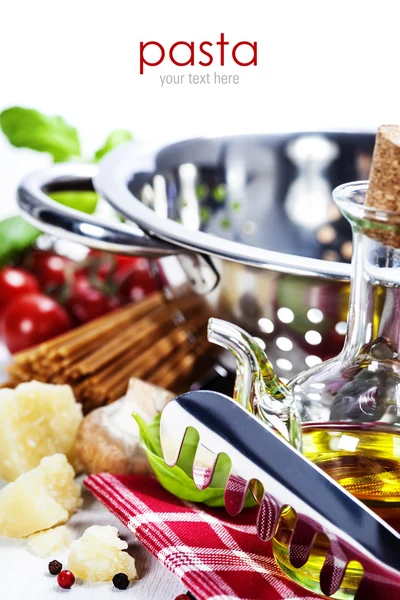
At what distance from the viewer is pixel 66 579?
0.70 m

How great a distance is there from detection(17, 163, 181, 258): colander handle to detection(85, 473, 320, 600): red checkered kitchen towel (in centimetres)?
22

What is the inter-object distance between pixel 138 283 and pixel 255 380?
0.68m

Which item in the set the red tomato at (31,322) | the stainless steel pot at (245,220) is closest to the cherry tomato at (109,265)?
the red tomato at (31,322)

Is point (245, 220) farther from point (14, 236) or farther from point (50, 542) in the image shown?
point (50, 542)

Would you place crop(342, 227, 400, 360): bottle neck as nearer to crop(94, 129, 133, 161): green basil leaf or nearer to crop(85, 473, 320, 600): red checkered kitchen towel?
crop(85, 473, 320, 600): red checkered kitchen towel

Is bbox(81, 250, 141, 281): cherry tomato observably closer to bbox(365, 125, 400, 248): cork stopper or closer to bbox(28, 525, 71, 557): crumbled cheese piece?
bbox(28, 525, 71, 557): crumbled cheese piece

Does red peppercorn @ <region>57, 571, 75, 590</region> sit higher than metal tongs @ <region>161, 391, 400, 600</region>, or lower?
lower

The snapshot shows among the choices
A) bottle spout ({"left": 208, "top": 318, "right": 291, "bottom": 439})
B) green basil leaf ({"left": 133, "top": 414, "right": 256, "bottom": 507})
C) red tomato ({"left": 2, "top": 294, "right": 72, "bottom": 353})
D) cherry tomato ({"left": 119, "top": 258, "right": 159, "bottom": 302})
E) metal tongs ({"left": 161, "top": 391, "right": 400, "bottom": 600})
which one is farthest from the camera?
cherry tomato ({"left": 119, "top": 258, "right": 159, "bottom": 302})

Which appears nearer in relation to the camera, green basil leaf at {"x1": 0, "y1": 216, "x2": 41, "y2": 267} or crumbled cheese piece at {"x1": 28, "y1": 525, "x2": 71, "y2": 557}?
crumbled cheese piece at {"x1": 28, "y1": 525, "x2": 71, "y2": 557}

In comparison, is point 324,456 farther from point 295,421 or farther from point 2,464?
point 2,464

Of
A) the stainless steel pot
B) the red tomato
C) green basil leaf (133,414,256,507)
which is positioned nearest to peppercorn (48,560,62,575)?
green basil leaf (133,414,256,507)

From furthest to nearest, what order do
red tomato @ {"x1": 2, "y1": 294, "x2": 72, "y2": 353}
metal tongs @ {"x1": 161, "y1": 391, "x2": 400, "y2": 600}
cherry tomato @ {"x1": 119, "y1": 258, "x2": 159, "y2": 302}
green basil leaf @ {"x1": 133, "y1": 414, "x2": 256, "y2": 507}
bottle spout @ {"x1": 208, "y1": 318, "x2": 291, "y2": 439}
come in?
cherry tomato @ {"x1": 119, "y1": 258, "x2": 159, "y2": 302}
red tomato @ {"x1": 2, "y1": 294, "x2": 72, "y2": 353}
green basil leaf @ {"x1": 133, "y1": 414, "x2": 256, "y2": 507}
bottle spout @ {"x1": 208, "y1": 318, "x2": 291, "y2": 439}
metal tongs @ {"x1": 161, "y1": 391, "x2": 400, "y2": 600}

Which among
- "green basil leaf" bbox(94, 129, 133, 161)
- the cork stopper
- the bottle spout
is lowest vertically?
"green basil leaf" bbox(94, 129, 133, 161)

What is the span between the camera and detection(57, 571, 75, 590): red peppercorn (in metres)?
0.70
